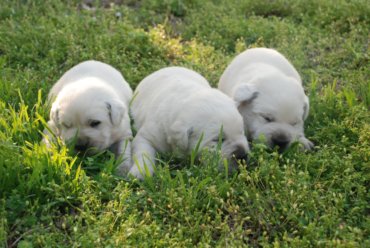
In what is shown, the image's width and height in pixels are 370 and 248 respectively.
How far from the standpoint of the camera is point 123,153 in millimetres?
5102

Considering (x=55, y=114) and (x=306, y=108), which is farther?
(x=306, y=108)

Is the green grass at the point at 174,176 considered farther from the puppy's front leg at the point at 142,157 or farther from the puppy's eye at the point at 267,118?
the puppy's eye at the point at 267,118

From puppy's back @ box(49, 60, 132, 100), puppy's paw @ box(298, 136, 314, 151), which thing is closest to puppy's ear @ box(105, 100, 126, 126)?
puppy's back @ box(49, 60, 132, 100)

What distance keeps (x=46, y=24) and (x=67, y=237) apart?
15.3 feet

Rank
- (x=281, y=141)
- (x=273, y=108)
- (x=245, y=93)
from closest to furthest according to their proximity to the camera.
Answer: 1. (x=281, y=141)
2. (x=273, y=108)
3. (x=245, y=93)

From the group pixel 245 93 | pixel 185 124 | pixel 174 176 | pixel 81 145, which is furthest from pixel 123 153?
pixel 245 93

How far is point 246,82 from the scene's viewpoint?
6105 millimetres

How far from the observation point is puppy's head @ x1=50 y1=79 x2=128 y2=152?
16.9ft

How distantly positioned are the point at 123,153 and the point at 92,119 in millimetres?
426

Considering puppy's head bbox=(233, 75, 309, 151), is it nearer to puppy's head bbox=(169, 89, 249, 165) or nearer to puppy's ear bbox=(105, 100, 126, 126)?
puppy's head bbox=(169, 89, 249, 165)

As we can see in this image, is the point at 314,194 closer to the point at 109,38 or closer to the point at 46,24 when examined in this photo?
the point at 109,38

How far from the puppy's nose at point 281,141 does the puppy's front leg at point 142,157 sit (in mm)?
1166

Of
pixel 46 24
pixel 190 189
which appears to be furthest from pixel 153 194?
pixel 46 24

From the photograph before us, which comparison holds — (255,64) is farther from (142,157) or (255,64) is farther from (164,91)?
(142,157)
